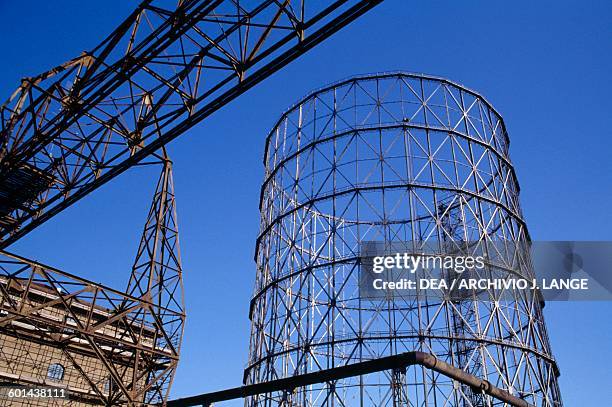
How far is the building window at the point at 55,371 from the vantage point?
60.8 ft

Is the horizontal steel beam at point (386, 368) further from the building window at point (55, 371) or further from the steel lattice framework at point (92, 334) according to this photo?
the building window at point (55, 371)

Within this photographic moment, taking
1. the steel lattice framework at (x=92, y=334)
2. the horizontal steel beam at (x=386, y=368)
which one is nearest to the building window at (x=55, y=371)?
the steel lattice framework at (x=92, y=334)

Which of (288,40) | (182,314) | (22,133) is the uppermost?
(22,133)

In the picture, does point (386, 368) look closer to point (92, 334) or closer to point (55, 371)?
point (92, 334)

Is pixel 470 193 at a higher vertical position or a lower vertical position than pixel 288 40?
higher

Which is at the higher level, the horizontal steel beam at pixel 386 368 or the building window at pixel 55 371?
the building window at pixel 55 371

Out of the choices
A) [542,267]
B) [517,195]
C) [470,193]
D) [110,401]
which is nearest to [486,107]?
[517,195]

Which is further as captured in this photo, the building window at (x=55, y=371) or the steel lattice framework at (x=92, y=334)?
the building window at (x=55, y=371)

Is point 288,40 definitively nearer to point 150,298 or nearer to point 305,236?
point 150,298

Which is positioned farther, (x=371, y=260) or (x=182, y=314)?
(x=371, y=260)

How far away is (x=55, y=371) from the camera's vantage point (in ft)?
61.8

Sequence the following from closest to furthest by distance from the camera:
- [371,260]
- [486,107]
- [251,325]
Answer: [371,260] → [251,325] → [486,107]

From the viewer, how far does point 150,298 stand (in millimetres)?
12711

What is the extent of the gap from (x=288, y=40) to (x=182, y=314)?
7938 mm
